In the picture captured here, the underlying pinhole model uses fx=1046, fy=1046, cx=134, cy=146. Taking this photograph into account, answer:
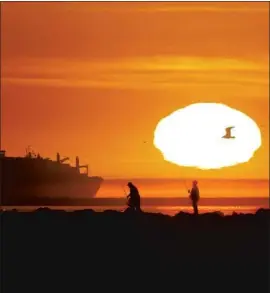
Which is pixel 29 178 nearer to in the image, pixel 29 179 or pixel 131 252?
pixel 29 179

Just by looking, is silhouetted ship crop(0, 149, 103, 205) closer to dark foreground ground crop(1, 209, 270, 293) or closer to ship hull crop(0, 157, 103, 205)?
ship hull crop(0, 157, 103, 205)

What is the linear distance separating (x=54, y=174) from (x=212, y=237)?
16356cm

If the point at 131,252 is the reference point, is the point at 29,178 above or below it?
above

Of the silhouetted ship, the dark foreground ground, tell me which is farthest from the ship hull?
the dark foreground ground

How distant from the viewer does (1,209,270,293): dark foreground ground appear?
73.3ft

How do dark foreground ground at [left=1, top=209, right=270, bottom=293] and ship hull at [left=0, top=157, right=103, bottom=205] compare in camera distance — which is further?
ship hull at [left=0, top=157, right=103, bottom=205]

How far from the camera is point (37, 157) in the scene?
169000 millimetres

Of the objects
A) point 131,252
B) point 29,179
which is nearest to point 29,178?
point 29,179

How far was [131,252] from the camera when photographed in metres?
24.3

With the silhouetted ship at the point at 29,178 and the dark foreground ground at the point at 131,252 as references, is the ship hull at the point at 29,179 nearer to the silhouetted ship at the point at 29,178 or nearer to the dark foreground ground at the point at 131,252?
the silhouetted ship at the point at 29,178

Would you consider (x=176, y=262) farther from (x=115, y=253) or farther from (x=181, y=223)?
(x=181, y=223)

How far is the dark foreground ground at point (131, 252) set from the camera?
22.3 metres

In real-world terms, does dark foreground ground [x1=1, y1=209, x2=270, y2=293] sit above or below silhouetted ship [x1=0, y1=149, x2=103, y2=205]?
below

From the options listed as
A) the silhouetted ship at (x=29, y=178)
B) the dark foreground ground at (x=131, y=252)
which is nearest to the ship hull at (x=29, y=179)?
the silhouetted ship at (x=29, y=178)
